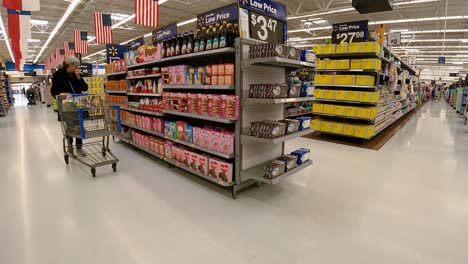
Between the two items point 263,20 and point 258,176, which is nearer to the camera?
point 258,176

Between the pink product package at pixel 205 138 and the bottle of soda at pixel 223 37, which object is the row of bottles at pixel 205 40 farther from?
the pink product package at pixel 205 138

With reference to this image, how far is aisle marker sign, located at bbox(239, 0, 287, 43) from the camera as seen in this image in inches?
118

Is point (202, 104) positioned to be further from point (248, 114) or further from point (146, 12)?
point (146, 12)

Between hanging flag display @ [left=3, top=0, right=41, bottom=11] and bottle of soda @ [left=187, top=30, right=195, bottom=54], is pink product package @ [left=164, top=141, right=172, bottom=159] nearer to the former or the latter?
bottle of soda @ [left=187, top=30, right=195, bottom=54]

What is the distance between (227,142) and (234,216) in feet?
2.80

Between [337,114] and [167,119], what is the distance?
392cm

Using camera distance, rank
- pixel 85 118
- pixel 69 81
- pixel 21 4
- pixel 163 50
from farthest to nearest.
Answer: pixel 69 81 < pixel 21 4 < pixel 163 50 < pixel 85 118

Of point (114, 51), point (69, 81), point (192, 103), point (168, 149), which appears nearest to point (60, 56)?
point (114, 51)

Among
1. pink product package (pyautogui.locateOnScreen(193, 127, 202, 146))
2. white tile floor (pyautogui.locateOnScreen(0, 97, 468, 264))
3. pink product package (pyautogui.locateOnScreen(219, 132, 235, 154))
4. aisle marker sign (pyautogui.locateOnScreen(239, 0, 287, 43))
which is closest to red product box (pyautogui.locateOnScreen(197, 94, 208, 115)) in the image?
pink product package (pyautogui.locateOnScreen(193, 127, 202, 146))

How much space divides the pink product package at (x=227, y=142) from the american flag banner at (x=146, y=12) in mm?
5835

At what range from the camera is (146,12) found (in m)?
7.41

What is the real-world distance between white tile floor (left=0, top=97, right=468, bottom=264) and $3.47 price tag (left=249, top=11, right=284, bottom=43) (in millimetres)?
1942

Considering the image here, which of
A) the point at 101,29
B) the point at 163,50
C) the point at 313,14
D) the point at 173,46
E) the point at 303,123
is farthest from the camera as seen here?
the point at 313,14

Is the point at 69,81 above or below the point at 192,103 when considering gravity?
above
